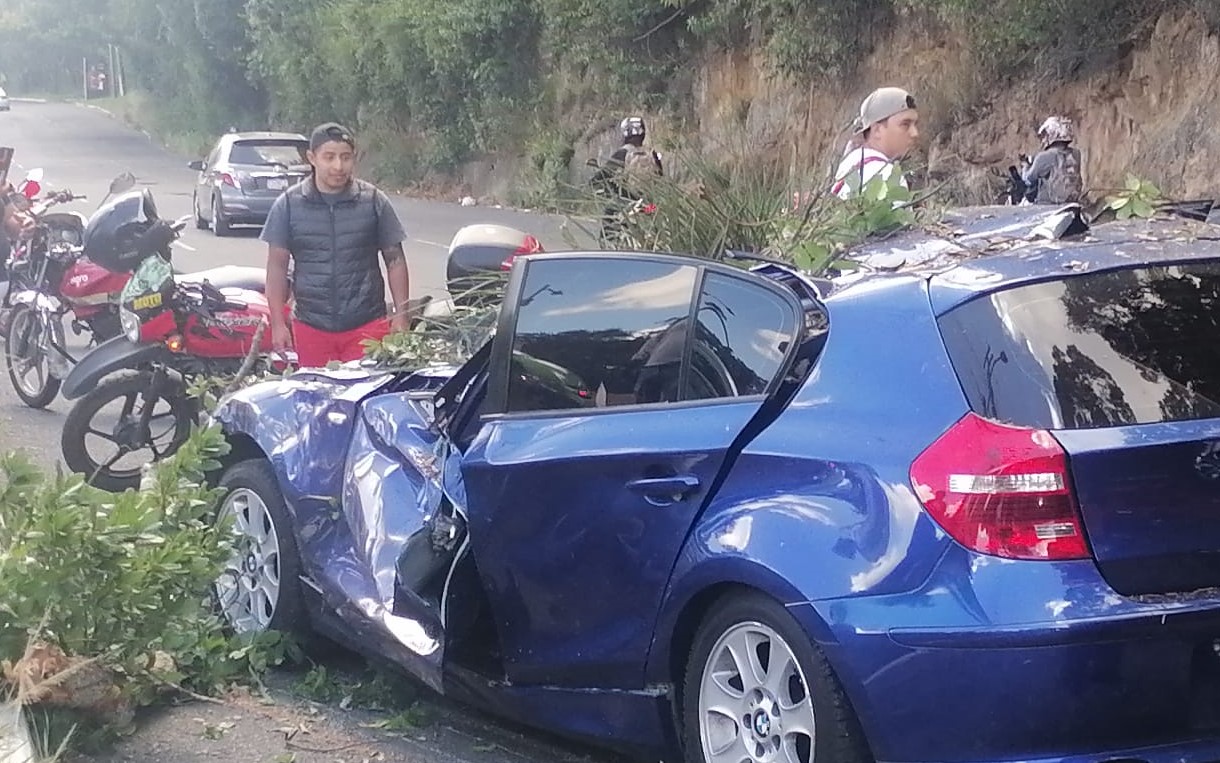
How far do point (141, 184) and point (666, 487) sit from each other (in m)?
33.1

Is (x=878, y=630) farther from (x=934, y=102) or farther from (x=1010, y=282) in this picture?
(x=934, y=102)

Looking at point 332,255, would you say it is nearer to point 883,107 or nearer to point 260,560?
point 260,560

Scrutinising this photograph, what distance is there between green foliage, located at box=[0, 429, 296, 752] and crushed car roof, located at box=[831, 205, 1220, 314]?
2217 mm

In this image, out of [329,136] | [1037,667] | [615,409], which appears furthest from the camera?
[329,136]

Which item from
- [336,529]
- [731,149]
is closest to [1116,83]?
[731,149]

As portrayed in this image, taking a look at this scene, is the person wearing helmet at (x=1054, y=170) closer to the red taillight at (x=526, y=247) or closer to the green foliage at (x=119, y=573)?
the red taillight at (x=526, y=247)

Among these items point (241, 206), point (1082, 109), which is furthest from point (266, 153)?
point (1082, 109)

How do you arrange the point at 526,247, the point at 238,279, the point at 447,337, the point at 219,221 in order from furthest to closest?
the point at 219,221, the point at 238,279, the point at 526,247, the point at 447,337

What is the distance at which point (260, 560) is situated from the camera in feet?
18.2

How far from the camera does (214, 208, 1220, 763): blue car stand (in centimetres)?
328

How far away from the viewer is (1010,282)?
3.57 m

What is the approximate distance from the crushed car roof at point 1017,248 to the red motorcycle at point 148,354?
14.8 ft

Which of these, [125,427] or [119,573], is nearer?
[119,573]

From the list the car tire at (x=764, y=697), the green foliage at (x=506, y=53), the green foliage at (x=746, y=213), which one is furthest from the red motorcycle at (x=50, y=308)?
the green foliage at (x=506, y=53)
